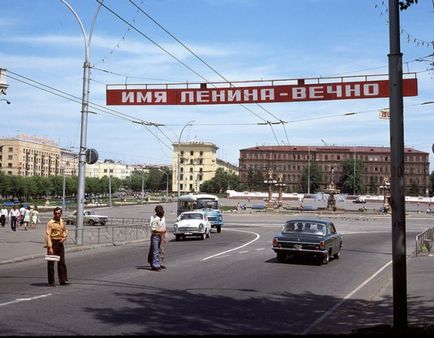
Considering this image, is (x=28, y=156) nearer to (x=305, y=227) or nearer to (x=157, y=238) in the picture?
(x=305, y=227)

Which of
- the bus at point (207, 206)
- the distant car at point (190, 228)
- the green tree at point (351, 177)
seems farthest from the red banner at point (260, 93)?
the green tree at point (351, 177)

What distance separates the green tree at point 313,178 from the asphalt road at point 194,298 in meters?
149

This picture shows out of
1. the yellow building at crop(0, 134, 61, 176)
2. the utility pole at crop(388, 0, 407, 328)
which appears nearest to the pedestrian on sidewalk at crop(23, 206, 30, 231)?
the utility pole at crop(388, 0, 407, 328)

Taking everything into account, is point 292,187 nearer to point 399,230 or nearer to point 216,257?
point 216,257

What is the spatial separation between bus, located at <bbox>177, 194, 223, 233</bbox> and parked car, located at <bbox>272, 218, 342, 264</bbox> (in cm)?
1849

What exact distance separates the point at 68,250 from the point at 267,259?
7401 millimetres

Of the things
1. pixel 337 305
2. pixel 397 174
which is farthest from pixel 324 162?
pixel 397 174

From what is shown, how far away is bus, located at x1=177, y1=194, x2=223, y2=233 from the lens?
37.3 m

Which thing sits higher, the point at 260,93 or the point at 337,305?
the point at 260,93

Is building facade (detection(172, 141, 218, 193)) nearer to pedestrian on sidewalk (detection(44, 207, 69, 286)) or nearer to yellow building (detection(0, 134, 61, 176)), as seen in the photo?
yellow building (detection(0, 134, 61, 176))

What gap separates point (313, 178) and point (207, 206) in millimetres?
129931

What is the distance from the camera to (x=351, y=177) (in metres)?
162

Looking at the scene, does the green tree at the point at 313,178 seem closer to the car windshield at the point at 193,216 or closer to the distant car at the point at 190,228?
the car windshield at the point at 193,216

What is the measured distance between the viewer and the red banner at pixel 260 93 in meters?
20.0
